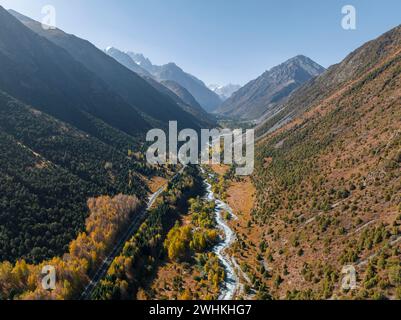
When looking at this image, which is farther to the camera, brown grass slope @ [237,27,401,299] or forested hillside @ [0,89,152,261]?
forested hillside @ [0,89,152,261]

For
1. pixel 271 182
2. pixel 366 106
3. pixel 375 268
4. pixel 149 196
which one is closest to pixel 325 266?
pixel 375 268

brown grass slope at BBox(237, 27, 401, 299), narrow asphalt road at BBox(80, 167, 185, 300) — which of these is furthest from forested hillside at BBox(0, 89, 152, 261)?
brown grass slope at BBox(237, 27, 401, 299)

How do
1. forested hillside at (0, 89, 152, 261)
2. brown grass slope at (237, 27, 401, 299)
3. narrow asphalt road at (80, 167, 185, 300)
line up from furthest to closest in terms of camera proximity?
forested hillside at (0, 89, 152, 261)
narrow asphalt road at (80, 167, 185, 300)
brown grass slope at (237, 27, 401, 299)

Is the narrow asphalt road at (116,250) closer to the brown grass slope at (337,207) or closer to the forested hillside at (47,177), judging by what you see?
the forested hillside at (47,177)

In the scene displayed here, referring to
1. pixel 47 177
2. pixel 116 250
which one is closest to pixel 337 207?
pixel 116 250

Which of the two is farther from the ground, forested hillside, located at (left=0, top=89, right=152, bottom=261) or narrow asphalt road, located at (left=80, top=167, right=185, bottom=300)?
forested hillside, located at (left=0, top=89, right=152, bottom=261)

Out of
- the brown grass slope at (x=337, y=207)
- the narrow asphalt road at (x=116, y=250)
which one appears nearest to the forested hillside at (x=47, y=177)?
the narrow asphalt road at (x=116, y=250)

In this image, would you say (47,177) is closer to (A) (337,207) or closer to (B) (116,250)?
(B) (116,250)

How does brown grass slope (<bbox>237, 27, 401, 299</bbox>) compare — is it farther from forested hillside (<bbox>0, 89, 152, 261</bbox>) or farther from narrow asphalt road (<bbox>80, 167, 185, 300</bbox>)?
forested hillside (<bbox>0, 89, 152, 261</bbox>)

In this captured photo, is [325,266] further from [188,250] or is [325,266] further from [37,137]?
[37,137]

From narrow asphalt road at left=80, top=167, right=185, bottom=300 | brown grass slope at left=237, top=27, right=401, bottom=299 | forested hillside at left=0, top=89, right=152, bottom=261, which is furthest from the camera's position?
forested hillside at left=0, top=89, right=152, bottom=261

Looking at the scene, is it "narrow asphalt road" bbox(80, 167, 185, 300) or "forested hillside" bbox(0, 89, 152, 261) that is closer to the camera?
"narrow asphalt road" bbox(80, 167, 185, 300)
